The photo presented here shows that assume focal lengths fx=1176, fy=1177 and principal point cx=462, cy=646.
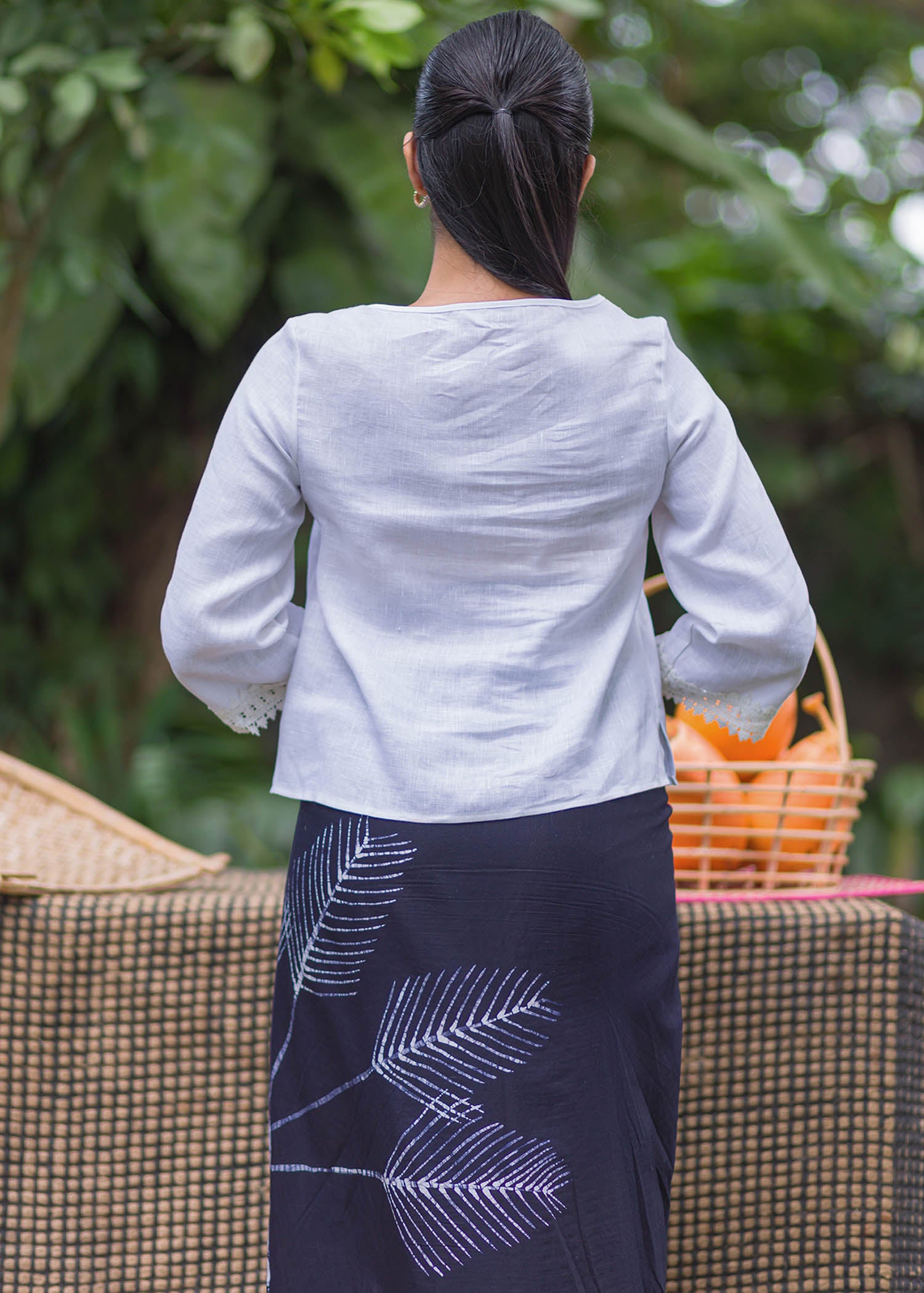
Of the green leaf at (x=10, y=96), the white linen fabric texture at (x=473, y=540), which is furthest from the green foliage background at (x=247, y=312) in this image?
the white linen fabric texture at (x=473, y=540)

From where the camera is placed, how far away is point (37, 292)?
1.69 m

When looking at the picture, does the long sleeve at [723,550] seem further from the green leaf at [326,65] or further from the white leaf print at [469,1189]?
the green leaf at [326,65]

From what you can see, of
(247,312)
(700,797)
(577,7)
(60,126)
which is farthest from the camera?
(247,312)

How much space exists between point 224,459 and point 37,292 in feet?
3.29

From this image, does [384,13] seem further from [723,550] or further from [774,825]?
[774,825]

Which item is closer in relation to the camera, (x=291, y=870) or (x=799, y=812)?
(x=291, y=870)

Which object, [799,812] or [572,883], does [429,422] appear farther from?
[799,812]

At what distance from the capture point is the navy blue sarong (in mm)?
831

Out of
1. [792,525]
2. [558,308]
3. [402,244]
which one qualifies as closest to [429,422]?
[558,308]

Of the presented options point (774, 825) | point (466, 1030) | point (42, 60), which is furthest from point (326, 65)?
point (466, 1030)

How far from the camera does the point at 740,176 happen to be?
272 centimetres

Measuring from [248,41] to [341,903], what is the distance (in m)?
1.14

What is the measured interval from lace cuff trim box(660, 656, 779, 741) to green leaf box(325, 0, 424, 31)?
797mm

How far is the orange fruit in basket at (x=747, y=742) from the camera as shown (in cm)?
127
